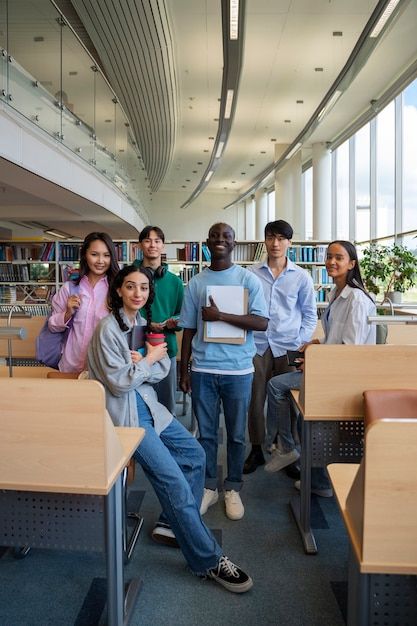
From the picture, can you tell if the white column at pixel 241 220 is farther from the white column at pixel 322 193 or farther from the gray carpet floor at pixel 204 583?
the gray carpet floor at pixel 204 583

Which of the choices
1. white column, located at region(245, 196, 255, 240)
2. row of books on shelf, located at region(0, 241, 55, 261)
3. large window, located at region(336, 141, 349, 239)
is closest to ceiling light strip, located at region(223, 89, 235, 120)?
row of books on shelf, located at region(0, 241, 55, 261)

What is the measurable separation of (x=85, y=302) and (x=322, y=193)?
33.5ft

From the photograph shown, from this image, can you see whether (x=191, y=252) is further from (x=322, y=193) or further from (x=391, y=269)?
(x=322, y=193)

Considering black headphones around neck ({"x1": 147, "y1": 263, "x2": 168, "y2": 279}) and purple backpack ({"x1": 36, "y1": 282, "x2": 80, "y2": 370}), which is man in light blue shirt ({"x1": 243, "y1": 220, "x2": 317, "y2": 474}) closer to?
black headphones around neck ({"x1": 147, "y1": 263, "x2": 168, "y2": 279})

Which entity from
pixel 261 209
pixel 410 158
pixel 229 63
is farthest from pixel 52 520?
pixel 261 209

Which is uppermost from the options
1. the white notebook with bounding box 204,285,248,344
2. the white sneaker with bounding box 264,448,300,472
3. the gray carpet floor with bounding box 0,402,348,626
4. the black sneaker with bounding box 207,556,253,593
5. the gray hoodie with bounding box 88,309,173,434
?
the white notebook with bounding box 204,285,248,344

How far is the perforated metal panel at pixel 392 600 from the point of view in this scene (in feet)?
4.27

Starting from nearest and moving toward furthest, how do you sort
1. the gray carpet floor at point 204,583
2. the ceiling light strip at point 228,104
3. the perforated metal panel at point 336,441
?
the gray carpet floor at point 204,583 → the perforated metal panel at point 336,441 → the ceiling light strip at point 228,104

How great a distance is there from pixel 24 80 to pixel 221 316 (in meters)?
3.83

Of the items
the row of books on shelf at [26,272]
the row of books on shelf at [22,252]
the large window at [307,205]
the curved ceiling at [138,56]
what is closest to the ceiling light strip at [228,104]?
the curved ceiling at [138,56]

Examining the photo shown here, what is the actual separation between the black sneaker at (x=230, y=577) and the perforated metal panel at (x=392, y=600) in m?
0.77

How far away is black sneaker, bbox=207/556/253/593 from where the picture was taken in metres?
1.98

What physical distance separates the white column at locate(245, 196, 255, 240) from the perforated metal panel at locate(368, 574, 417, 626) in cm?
1989

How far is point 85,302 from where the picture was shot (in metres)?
2.45
